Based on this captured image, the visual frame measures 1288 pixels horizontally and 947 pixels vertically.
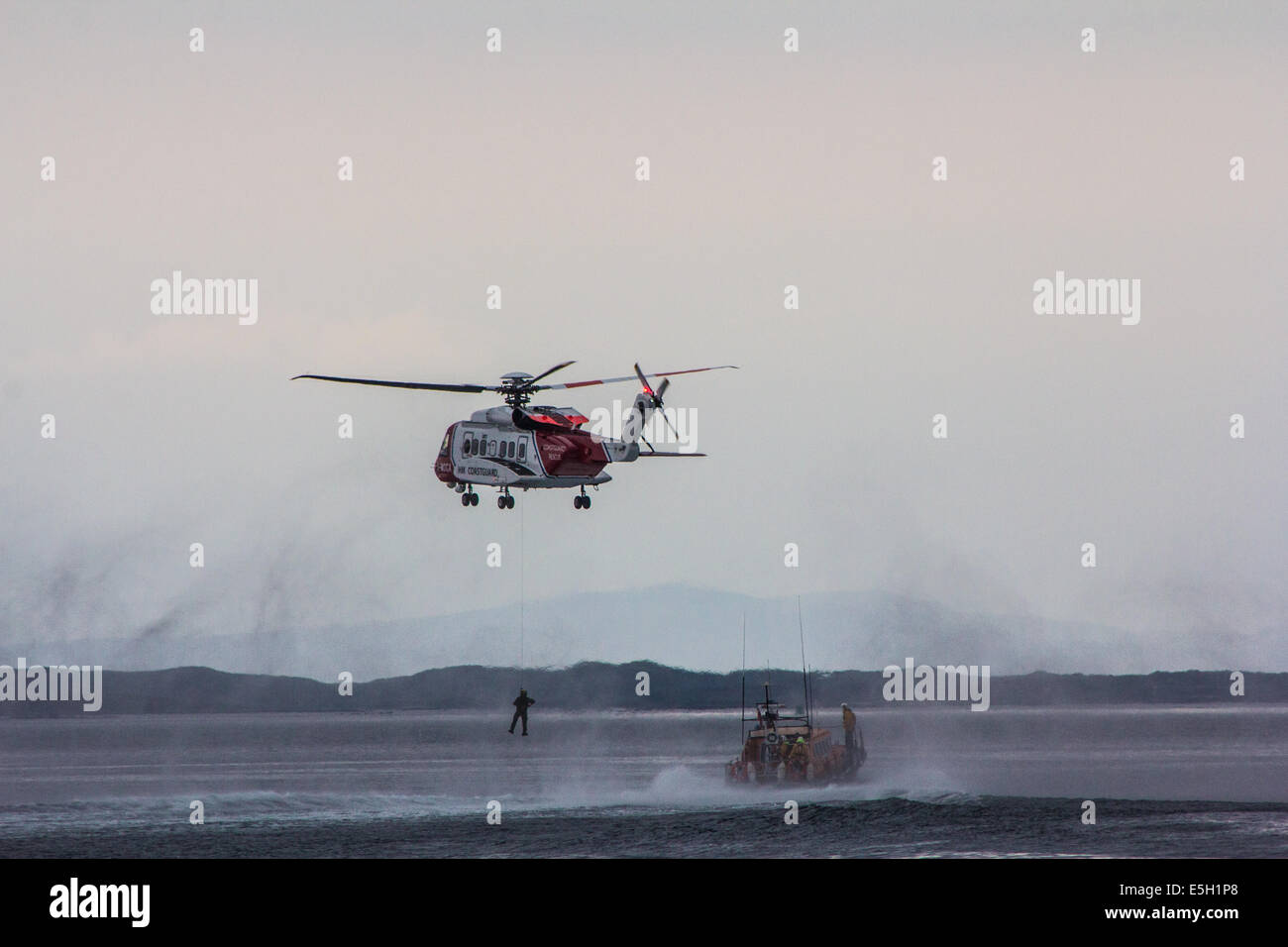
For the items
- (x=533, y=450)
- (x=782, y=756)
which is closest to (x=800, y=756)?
(x=782, y=756)

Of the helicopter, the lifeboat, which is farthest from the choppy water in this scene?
the helicopter

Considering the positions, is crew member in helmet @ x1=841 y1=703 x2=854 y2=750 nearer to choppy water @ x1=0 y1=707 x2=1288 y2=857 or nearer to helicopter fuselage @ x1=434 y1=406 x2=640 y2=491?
choppy water @ x1=0 y1=707 x2=1288 y2=857

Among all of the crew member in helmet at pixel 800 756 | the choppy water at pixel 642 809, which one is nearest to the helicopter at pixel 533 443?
the choppy water at pixel 642 809

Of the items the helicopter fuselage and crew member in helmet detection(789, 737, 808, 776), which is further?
crew member in helmet detection(789, 737, 808, 776)

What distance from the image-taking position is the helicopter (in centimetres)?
5497

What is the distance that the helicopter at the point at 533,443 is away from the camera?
180 feet

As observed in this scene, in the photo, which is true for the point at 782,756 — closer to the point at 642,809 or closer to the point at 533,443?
the point at 642,809

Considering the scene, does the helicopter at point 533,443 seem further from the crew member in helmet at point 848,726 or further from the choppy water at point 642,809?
the crew member in helmet at point 848,726

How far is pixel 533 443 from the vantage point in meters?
55.9

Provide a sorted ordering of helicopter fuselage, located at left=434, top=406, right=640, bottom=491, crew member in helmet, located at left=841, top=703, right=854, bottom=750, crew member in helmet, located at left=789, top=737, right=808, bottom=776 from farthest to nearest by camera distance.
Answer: crew member in helmet, located at left=841, top=703, right=854, bottom=750, crew member in helmet, located at left=789, top=737, right=808, bottom=776, helicopter fuselage, located at left=434, top=406, right=640, bottom=491

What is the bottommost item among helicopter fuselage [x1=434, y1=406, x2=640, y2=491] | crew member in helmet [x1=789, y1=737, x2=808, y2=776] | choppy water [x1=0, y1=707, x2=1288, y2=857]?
choppy water [x1=0, y1=707, x2=1288, y2=857]

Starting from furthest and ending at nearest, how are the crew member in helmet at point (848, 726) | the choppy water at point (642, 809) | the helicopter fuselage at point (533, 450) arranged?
the crew member in helmet at point (848, 726)
the choppy water at point (642, 809)
the helicopter fuselage at point (533, 450)
